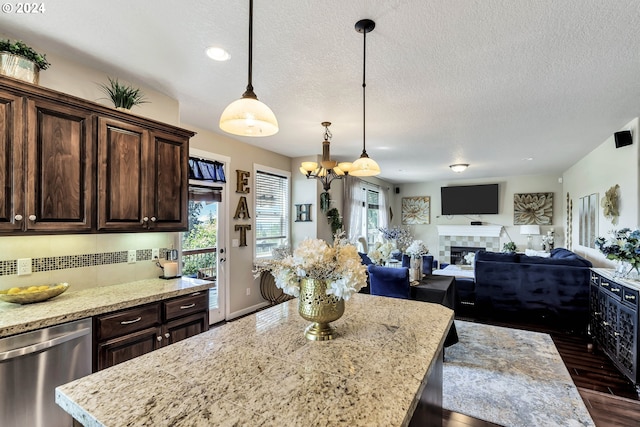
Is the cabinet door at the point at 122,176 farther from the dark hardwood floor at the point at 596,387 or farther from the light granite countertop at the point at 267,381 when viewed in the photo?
the dark hardwood floor at the point at 596,387

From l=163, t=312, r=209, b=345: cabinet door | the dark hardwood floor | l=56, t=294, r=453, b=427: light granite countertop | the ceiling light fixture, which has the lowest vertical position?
the dark hardwood floor

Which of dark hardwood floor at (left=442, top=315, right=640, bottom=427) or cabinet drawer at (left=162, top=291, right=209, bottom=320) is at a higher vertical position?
cabinet drawer at (left=162, top=291, right=209, bottom=320)

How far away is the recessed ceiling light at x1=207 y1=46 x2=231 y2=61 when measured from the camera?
2.20 metres

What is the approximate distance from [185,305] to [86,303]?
2.19ft

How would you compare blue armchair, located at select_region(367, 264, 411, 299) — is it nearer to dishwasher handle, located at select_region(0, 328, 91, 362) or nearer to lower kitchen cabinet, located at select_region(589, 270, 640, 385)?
lower kitchen cabinet, located at select_region(589, 270, 640, 385)

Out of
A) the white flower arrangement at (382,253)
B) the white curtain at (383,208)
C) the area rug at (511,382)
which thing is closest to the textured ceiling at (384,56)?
the white flower arrangement at (382,253)

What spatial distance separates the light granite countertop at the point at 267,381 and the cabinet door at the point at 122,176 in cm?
148

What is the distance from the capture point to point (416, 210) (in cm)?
944

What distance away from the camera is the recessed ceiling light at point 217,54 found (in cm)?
220

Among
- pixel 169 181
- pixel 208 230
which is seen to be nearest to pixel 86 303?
pixel 169 181

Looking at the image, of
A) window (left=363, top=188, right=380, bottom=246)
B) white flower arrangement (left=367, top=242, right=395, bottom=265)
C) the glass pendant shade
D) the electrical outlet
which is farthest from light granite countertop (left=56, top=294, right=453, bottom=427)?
window (left=363, top=188, right=380, bottom=246)

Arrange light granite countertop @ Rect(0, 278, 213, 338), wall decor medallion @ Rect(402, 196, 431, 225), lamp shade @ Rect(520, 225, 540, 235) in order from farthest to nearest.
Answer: wall decor medallion @ Rect(402, 196, 431, 225) → lamp shade @ Rect(520, 225, 540, 235) → light granite countertop @ Rect(0, 278, 213, 338)

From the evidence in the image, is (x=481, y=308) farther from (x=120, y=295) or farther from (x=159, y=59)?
(x=159, y=59)

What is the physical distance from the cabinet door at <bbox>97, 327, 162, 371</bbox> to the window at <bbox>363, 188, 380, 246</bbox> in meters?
6.16
